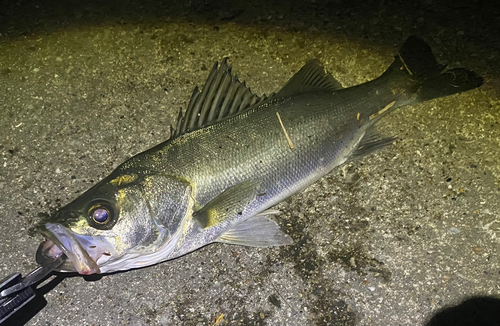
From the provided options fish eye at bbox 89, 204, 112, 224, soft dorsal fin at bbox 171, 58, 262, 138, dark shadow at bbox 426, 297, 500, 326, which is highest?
soft dorsal fin at bbox 171, 58, 262, 138

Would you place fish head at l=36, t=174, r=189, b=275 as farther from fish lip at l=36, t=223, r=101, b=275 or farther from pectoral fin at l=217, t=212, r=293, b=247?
pectoral fin at l=217, t=212, r=293, b=247

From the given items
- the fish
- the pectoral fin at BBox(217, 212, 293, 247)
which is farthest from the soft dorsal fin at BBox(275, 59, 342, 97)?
the pectoral fin at BBox(217, 212, 293, 247)

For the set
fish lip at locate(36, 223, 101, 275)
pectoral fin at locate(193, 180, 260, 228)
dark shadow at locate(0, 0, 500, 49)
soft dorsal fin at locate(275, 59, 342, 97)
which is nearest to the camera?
fish lip at locate(36, 223, 101, 275)

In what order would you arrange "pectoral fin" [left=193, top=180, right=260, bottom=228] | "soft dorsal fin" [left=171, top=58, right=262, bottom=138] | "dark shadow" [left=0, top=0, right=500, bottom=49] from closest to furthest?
"pectoral fin" [left=193, top=180, right=260, bottom=228], "soft dorsal fin" [left=171, top=58, right=262, bottom=138], "dark shadow" [left=0, top=0, right=500, bottom=49]

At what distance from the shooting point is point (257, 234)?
2133 mm

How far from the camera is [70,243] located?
5.58 feet

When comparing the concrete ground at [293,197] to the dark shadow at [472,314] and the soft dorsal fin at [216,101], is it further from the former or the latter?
the soft dorsal fin at [216,101]

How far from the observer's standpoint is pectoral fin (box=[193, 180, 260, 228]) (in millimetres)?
1946

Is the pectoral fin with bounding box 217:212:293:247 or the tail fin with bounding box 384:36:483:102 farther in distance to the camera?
the tail fin with bounding box 384:36:483:102

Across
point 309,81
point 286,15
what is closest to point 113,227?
point 309,81

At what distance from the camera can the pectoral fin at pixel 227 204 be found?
6.39ft

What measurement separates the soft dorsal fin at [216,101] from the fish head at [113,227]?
0.43 metres

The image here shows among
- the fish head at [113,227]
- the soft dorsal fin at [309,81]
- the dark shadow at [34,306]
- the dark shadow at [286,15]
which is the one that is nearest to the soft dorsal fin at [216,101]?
the soft dorsal fin at [309,81]

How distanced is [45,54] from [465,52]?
322 cm
